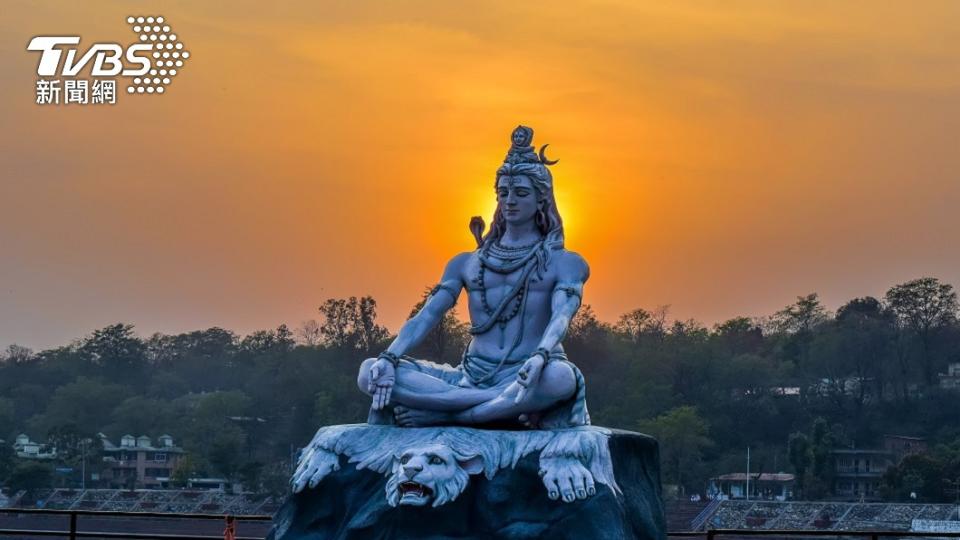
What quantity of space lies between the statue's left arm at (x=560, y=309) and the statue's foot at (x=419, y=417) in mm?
541

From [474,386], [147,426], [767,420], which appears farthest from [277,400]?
[474,386]

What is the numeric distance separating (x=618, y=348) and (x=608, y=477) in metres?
47.4

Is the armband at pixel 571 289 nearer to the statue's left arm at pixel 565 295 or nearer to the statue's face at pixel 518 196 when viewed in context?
the statue's left arm at pixel 565 295

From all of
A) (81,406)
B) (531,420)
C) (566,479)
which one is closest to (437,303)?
(531,420)

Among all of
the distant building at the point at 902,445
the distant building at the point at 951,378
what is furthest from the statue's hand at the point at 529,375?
the distant building at the point at 951,378

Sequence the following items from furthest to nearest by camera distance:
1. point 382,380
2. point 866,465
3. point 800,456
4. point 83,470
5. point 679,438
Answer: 1. point 866,465
2. point 800,456
3. point 83,470
4. point 679,438
5. point 382,380

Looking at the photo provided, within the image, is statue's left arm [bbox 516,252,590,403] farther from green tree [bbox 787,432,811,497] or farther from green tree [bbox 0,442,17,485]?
green tree [bbox 787,432,811,497]

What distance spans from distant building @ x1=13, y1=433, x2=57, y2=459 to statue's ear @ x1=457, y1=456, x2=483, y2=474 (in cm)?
4548

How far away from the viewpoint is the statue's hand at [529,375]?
620 inches

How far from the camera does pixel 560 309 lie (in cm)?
1638

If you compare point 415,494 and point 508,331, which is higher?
point 508,331

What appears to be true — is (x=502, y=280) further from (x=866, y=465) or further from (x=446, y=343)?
(x=866, y=465)

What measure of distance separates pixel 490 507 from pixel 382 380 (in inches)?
46.7

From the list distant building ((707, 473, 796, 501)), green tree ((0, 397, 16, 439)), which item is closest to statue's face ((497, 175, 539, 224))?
green tree ((0, 397, 16, 439))
